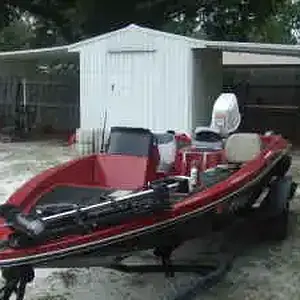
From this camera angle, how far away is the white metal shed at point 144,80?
45.0 ft

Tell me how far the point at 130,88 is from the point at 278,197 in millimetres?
7624

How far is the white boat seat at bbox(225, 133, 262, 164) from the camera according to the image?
22.8 feet

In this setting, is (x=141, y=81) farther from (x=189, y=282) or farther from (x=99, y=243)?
(x=99, y=243)

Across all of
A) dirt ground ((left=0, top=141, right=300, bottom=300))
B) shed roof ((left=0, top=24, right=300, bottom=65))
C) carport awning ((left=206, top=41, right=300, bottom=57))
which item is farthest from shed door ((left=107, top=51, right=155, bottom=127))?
dirt ground ((left=0, top=141, right=300, bottom=300))

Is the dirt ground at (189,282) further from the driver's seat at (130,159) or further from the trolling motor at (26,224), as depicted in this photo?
the trolling motor at (26,224)

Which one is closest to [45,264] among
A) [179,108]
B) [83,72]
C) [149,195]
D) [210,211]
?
[149,195]

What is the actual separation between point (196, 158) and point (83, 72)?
27.1ft

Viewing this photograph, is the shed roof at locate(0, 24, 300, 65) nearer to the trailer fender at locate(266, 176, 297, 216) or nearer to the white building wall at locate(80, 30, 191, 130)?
the white building wall at locate(80, 30, 191, 130)

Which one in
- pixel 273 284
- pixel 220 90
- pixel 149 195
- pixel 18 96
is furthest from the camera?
pixel 18 96

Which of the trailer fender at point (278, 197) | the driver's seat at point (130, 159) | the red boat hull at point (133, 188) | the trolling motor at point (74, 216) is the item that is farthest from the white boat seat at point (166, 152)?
the trolling motor at point (74, 216)

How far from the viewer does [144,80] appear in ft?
45.9

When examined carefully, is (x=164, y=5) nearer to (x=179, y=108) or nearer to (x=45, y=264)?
(x=179, y=108)

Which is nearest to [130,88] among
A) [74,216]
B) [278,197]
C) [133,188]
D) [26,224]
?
[278,197]

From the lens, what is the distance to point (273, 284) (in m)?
5.55
